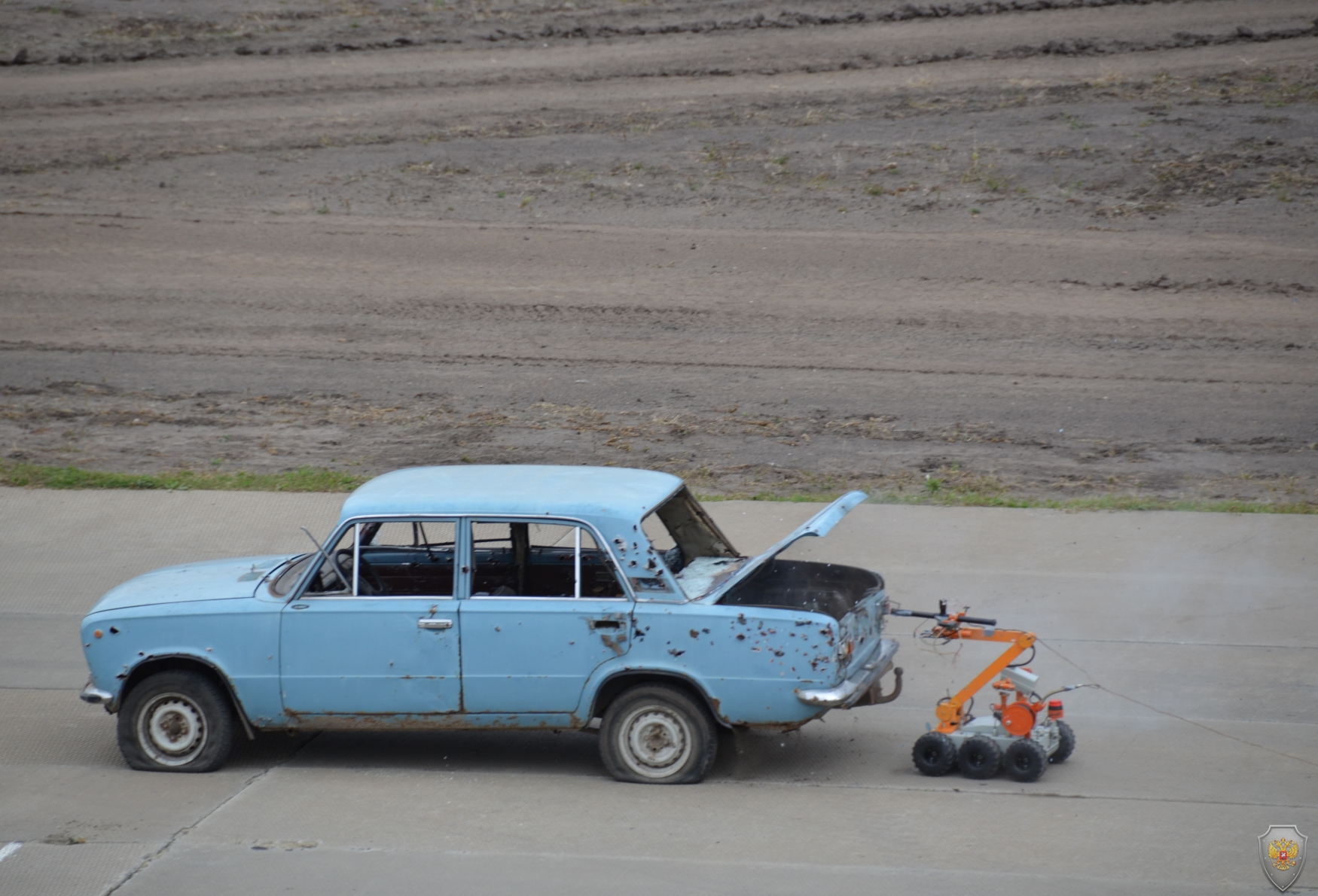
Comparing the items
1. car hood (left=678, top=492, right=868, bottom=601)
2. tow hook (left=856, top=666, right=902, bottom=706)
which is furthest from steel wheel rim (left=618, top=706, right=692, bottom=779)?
tow hook (left=856, top=666, right=902, bottom=706)

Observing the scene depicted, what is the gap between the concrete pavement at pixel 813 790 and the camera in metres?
5.68

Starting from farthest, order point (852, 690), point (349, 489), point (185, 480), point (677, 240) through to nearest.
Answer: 1. point (677, 240)
2. point (185, 480)
3. point (349, 489)
4. point (852, 690)

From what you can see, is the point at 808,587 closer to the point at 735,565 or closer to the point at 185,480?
the point at 735,565

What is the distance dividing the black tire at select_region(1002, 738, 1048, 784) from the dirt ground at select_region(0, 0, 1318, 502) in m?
5.58

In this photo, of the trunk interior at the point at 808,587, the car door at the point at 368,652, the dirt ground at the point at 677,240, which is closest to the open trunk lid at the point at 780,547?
the trunk interior at the point at 808,587

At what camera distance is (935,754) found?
673 cm

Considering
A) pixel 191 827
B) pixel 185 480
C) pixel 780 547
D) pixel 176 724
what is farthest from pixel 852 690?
pixel 185 480

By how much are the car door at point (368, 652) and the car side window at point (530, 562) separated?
0.41m

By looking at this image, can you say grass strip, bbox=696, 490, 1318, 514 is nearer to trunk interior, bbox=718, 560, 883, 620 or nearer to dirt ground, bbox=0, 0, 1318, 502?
dirt ground, bbox=0, 0, 1318, 502

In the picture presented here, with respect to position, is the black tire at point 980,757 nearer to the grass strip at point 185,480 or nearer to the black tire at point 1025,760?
the black tire at point 1025,760

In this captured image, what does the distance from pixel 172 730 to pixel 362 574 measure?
119 centimetres

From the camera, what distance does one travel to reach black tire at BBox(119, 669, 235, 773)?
681cm

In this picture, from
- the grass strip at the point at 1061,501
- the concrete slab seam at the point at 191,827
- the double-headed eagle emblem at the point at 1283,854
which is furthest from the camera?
the grass strip at the point at 1061,501

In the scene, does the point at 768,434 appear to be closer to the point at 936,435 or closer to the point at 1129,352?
the point at 936,435
